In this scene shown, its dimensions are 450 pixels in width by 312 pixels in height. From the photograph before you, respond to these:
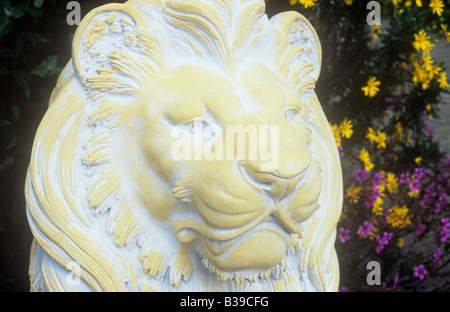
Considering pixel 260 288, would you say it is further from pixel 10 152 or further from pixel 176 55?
pixel 10 152

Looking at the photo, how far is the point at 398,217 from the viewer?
2.15 m

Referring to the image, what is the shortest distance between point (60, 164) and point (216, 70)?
1.33 feet

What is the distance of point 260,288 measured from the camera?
125 centimetres

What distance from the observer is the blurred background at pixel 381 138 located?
6.08ft

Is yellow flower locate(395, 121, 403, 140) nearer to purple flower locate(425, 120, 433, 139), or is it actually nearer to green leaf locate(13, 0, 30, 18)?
purple flower locate(425, 120, 433, 139)

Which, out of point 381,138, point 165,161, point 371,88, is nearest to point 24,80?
point 165,161

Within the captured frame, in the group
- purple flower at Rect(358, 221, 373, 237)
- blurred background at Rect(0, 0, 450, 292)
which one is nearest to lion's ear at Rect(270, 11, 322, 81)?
blurred background at Rect(0, 0, 450, 292)

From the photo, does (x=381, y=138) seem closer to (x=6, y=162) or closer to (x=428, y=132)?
(x=428, y=132)

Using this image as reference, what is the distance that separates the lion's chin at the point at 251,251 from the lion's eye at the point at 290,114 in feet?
0.81

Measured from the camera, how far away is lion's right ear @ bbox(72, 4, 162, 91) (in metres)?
1.09

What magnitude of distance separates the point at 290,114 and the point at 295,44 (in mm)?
221

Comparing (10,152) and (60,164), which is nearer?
(60,164)

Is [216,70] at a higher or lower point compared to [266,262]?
higher

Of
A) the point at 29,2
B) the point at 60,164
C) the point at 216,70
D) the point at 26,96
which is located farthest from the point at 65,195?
the point at 29,2
